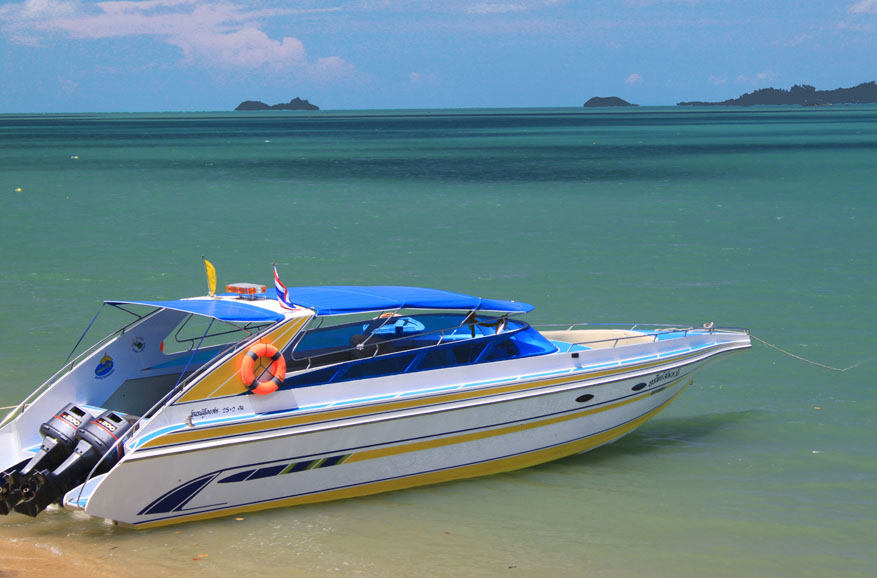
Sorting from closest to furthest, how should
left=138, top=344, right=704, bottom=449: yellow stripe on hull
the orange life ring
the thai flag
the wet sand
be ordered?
the wet sand
left=138, top=344, right=704, bottom=449: yellow stripe on hull
the orange life ring
the thai flag


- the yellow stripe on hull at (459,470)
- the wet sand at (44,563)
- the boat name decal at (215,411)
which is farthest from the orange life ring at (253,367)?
the wet sand at (44,563)

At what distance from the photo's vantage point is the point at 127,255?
2341 cm

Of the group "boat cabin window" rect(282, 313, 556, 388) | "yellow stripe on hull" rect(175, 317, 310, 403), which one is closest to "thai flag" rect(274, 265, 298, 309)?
"yellow stripe on hull" rect(175, 317, 310, 403)

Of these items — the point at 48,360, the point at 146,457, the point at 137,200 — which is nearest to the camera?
the point at 146,457

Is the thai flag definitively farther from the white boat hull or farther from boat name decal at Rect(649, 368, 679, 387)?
boat name decal at Rect(649, 368, 679, 387)

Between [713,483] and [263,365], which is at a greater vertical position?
[263,365]

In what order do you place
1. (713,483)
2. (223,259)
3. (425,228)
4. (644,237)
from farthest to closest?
1. (425,228)
2. (644,237)
3. (223,259)
4. (713,483)

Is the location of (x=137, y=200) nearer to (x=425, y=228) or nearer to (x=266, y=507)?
(x=425, y=228)

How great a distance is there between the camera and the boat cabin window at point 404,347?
940 centimetres

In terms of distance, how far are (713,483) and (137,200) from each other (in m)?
30.8

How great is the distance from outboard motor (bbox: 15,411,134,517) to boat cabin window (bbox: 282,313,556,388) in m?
1.52

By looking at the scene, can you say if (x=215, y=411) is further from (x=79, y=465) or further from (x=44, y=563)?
(x=44, y=563)

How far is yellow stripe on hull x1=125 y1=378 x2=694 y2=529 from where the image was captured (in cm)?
896

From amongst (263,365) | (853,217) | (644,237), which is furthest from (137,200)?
(263,365)
